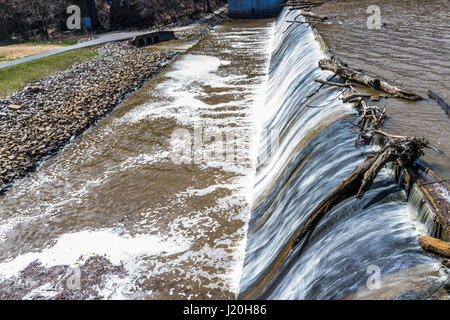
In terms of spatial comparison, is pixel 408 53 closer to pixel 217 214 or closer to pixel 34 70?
pixel 217 214

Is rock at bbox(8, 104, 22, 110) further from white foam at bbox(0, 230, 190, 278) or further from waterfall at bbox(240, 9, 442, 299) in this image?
waterfall at bbox(240, 9, 442, 299)

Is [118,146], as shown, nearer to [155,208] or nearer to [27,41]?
[155,208]

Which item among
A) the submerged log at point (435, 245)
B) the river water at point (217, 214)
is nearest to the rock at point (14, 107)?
the river water at point (217, 214)

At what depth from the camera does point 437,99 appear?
8.03 metres

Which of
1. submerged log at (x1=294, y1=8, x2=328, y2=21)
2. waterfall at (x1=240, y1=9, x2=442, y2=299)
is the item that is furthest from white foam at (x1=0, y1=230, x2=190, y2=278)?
submerged log at (x1=294, y1=8, x2=328, y2=21)

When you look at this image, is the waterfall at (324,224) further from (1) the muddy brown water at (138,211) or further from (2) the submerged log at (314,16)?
(2) the submerged log at (314,16)

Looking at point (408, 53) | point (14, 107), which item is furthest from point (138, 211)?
point (408, 53)

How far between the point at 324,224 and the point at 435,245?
152 centimetres

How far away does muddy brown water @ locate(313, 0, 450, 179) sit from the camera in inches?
263

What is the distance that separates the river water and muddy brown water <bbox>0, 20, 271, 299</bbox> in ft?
0.09

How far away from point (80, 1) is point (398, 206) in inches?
1291

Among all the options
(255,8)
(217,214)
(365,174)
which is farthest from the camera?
(255,8)

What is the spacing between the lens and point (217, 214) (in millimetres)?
7582
